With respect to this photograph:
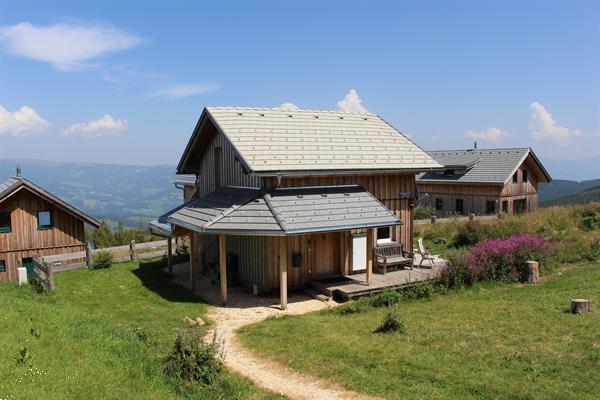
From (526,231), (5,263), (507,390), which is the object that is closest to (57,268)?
(5,263)

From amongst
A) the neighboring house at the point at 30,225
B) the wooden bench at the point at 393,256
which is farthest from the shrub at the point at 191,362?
the neighboring house at the point at 30,225

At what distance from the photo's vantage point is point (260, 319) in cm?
1566

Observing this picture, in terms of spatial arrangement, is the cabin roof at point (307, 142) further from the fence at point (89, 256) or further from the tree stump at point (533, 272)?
the tree stump at point (533, 272)

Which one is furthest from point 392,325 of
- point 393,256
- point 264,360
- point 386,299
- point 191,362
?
point 393,256

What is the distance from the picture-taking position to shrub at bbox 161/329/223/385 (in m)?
9.38

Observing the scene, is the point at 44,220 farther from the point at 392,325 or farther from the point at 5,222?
the point at 392,325

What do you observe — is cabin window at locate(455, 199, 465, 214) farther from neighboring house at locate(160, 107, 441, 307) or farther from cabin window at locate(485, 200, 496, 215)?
neighboring house at locate(160, 107, 441, 307)

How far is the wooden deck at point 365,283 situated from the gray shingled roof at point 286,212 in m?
2.33

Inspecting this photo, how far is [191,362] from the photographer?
944 cm

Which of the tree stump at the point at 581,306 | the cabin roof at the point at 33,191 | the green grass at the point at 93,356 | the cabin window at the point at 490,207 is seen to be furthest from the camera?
the cabin window at the point at 490,207

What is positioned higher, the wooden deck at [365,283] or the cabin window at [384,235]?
the cabin window at [384,235]

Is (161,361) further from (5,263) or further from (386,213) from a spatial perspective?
(5,263)

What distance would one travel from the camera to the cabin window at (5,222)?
75.8ft

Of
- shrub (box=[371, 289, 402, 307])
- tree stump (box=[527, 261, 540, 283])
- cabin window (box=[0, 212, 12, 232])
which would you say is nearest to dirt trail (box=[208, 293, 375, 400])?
shrub (box=[371, 289, 402, 307])
